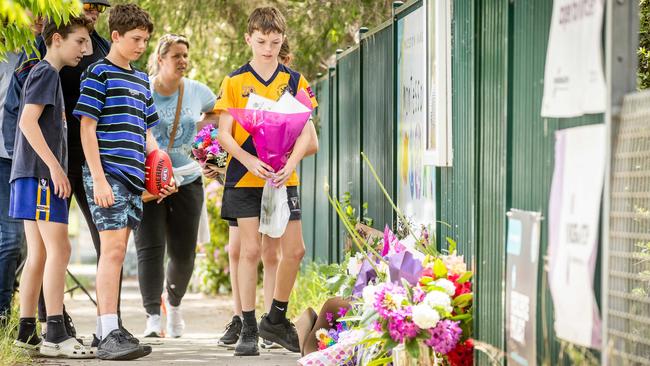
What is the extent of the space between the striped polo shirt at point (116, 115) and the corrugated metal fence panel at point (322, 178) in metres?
3.67

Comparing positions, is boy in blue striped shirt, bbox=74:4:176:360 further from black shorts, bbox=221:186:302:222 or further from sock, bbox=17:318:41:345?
black shorts, bbox=221:186:302:222

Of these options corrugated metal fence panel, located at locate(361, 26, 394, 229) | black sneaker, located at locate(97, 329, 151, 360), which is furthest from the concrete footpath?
corrugated metal fence panel, located at locate(361, 26, 394, 229)

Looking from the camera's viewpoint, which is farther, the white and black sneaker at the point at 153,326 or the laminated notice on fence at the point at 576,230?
the white and black sneaker at the point at 153,326

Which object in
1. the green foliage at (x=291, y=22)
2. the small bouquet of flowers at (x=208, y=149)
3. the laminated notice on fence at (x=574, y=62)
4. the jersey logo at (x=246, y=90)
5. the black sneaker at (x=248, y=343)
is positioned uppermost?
the green foliage at (x=291, y=22)

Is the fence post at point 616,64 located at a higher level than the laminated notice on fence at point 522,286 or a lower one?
higher

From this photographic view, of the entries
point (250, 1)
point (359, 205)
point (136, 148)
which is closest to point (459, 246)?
point (136, 148)

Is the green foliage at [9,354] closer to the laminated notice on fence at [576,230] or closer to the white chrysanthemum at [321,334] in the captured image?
the white chrysanthemum at [321,334]

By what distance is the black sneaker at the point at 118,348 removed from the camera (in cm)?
625

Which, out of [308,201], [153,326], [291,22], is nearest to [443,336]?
[153,326]

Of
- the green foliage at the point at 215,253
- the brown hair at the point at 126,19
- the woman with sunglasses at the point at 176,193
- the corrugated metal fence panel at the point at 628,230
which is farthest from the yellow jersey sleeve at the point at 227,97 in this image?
the green foliage at the point at 215,253

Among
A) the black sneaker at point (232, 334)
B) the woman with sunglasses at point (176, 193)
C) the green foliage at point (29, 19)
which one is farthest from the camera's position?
the woman with sunglasses at point (176, 193)

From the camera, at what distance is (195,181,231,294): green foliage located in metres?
14.1

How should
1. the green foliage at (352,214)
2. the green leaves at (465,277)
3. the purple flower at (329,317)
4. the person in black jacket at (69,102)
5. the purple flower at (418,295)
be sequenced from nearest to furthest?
1. the purple flower at (418,295)
2. the green leaves at (465,277)
3. the purple flower at (329,317)
4. the person in black jacket at (69,102)
5. the green foliage at (352,214)

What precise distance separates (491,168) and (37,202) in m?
3.11
